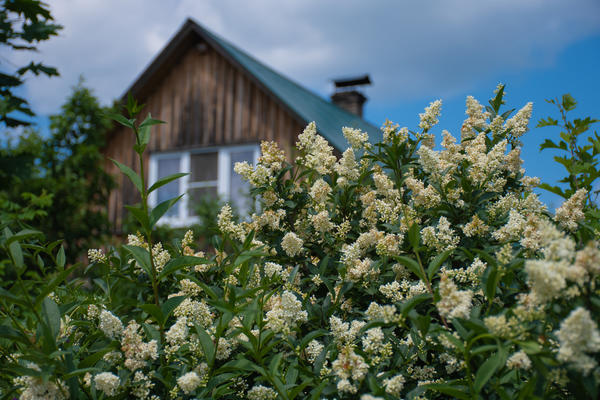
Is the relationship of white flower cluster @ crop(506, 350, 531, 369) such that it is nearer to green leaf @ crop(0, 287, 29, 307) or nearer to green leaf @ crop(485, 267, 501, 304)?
green leaf @ crop(485, 267, 501, 304)

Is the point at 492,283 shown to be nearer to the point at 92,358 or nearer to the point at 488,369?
the point at 488,369

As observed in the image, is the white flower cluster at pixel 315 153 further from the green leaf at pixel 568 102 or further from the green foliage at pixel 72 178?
the green foliage at pixel 72 178

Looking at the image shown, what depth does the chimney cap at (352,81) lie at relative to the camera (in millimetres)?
18450

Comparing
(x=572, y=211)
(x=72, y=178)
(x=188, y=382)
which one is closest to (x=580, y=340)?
(x=572, y=211)

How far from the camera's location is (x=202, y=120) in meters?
12.7

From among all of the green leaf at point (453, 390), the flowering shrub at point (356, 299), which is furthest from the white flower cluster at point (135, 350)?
the green leaf at point (453, 390)

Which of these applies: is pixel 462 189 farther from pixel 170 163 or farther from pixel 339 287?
pixel 170 163

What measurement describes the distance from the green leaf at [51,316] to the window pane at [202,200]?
9.59 meters

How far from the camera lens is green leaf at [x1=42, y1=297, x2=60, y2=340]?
1514 millimetres

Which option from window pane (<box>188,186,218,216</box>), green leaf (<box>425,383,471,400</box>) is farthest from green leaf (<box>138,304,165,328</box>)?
window pane (<box>188,186,218,216</box>)

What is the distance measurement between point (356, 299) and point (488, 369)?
2.35 feet

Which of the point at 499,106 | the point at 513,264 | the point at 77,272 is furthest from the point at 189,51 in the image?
the point at 513,264

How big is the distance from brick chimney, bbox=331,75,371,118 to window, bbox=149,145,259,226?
7.33m

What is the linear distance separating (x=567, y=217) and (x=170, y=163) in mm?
11779
